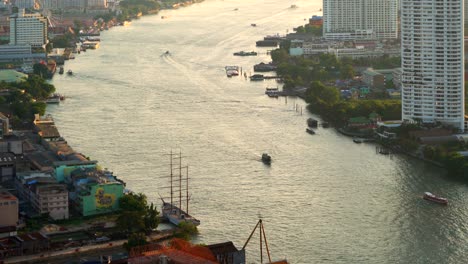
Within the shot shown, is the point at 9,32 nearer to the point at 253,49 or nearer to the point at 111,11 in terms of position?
the point at 253,49

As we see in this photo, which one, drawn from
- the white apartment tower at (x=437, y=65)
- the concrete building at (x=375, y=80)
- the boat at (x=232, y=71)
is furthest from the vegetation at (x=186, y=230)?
the boat at (x=232, y=71)

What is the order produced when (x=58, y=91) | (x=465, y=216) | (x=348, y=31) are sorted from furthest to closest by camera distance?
1. (x=348, y=31)
2. (x=58, y=91)
3. (x=465, y=216)

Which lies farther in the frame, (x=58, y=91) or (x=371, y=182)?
(x=58, y=91)

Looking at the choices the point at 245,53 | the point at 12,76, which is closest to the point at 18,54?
the point at 12,76

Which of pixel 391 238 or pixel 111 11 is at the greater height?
pixel 111 11

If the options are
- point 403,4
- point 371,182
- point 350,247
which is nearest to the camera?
point 350,247

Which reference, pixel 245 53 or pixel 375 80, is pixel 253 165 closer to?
pixel 375 80

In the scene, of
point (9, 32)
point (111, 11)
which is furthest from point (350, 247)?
point (111, 11)
